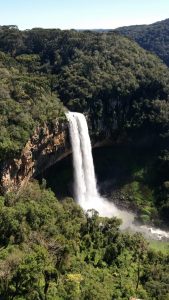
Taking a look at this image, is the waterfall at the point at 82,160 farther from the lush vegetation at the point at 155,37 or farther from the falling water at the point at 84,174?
the lush vegetation at the point at 155,37

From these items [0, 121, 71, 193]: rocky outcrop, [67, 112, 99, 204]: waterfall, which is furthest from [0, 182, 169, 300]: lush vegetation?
[67, 112, 99, 204]: waterfall

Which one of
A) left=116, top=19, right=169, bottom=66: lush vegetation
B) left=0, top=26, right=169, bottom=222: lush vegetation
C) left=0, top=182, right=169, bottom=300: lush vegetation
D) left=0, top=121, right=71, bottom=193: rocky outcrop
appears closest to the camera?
left=0, top=182, right=169, bottom=300: lush vegetation

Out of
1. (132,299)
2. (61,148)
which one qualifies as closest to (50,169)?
(61,148)

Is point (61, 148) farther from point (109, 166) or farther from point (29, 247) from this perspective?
point (29, 247)

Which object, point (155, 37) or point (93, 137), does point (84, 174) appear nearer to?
point (93, 137)

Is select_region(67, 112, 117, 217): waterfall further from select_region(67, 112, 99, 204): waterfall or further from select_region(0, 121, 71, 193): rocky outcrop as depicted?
select_region(0, 121, 71, 193): rocky outcrop
